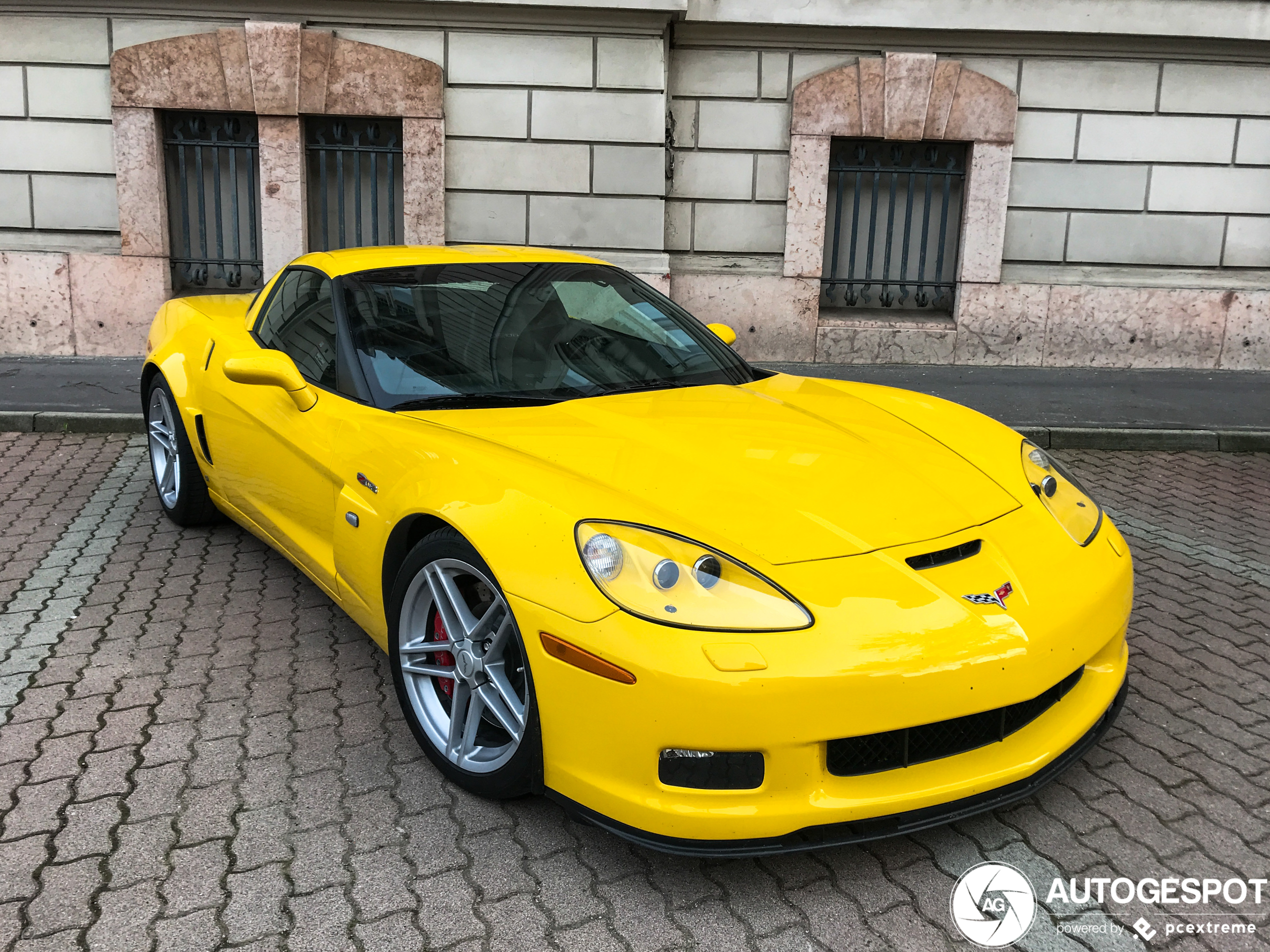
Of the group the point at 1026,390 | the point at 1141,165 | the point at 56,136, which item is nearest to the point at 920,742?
the point at 1026,390

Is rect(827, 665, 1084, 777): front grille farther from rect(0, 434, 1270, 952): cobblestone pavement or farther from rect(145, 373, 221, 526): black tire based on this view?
rect(145, 373, 221, 526): black tire

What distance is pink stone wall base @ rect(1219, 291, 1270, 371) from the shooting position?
10625 mm

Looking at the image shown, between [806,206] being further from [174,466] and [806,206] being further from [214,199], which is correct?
[174,466]

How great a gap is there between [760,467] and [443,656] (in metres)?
1.04

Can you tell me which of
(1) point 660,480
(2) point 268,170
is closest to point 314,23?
(2) point 268,170

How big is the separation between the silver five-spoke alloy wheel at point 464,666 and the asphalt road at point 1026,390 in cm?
558

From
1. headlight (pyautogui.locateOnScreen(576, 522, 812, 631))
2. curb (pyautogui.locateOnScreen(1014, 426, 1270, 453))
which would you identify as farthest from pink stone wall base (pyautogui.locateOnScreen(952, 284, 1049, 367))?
headlight (pyautogui.locateOnScreen(576, 522, 812, 631))

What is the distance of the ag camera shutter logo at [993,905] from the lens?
232cm

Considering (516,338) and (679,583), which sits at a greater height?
(516,338)

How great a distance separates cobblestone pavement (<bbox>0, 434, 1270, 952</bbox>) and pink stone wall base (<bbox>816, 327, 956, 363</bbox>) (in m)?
6.62

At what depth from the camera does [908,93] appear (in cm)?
1021

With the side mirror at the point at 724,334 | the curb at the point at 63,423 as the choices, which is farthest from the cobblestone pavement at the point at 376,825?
the curb at the point at 63,423

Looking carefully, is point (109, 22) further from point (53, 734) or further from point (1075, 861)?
point (1075, 861)

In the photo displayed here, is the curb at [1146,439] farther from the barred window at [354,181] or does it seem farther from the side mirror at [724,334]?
the barred window at [354,181]
